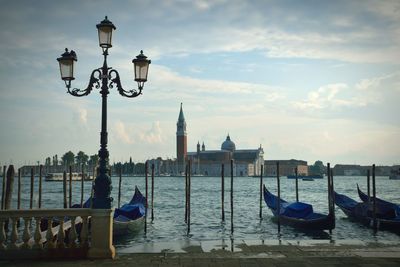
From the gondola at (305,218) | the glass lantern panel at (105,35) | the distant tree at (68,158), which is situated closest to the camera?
the glass lantern panel at (105,35)

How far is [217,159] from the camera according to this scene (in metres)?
146

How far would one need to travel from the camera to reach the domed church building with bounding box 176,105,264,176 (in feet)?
466

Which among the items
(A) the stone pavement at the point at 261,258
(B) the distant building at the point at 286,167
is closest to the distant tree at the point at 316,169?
(B) the distant building at the point at 286,167

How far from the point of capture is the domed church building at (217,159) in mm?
142137

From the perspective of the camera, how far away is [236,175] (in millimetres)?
146500

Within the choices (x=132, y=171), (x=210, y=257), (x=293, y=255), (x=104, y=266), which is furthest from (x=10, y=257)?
(x=132, y=171)

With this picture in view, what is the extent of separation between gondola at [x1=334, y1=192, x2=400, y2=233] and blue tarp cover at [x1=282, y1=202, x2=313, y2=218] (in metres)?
3.22

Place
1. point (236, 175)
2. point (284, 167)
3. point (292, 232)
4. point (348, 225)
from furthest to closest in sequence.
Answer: point (284, 167) < point (236, 175) < point (348, 225) < point (292, 232)

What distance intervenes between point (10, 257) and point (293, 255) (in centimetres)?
494

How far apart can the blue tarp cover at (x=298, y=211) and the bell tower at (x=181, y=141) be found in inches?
4756

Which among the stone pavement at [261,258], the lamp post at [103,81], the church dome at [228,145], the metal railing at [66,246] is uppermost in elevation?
the church dome at [228,145]

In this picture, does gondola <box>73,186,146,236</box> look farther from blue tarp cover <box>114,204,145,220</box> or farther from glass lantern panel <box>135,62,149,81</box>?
glass lantern panel <box>135,62,149,81</box>

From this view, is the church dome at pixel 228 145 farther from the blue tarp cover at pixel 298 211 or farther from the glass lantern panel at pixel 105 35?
the glass lantern panel at pixel 105 35

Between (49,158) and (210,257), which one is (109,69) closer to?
(210,257)
